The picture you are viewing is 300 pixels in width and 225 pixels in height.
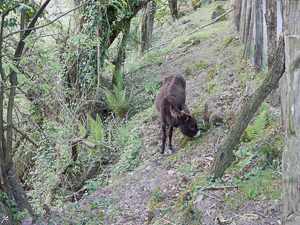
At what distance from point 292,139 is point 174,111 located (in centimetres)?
438

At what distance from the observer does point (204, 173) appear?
5.57 meters

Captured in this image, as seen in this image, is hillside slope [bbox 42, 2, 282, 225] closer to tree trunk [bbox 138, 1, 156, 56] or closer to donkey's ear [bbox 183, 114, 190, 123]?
donkey's ear [bbox 183, 114, 190, 123]

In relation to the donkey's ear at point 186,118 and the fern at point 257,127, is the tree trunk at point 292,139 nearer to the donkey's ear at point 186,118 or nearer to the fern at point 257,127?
the fern at point 257,127

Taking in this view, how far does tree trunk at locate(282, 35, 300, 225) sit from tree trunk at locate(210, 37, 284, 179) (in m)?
0.88

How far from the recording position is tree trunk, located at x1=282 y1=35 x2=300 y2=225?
9.37 ft

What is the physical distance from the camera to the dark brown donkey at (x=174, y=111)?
23.6 feet

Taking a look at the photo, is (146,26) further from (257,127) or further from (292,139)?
(292,139)

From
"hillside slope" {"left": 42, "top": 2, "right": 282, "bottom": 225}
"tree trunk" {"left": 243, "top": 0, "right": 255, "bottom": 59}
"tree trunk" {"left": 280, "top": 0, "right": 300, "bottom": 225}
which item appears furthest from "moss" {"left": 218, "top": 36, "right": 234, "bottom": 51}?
"tree trunk" {"left": 280, "top": 0, "right": 300, "bottom": 225}

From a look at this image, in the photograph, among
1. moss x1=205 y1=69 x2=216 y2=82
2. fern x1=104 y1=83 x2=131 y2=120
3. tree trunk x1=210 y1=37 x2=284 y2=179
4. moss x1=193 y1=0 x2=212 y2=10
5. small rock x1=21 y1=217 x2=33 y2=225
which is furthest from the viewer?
moss x1=193 y1=0 x2=212 y2=10

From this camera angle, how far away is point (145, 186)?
6562mm

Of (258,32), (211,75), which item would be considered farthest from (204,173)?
(211,75)

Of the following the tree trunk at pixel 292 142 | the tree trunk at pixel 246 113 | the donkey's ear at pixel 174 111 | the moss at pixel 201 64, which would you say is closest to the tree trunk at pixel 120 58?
the moss at pixel 201 64

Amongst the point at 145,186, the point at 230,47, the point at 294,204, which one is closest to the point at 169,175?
the point at 145,186

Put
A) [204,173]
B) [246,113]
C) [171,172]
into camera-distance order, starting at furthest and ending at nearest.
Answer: [171,172]
[204,173]
[246,113]
